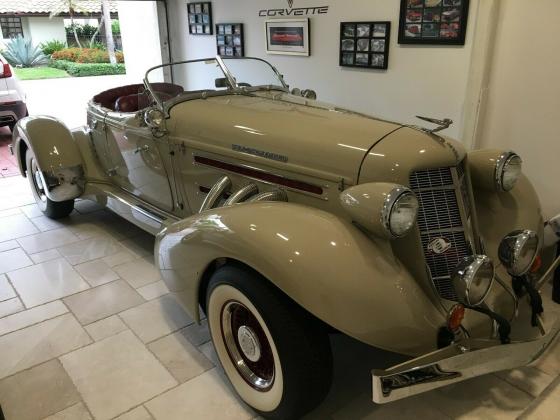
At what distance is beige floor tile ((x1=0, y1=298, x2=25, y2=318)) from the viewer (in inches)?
113

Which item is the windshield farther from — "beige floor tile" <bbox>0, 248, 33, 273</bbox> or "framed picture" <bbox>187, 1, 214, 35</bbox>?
"beige floor tile" <bbox>0, 248, 33, 273</bbox>

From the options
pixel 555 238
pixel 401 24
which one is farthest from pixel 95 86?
pixel 555 238

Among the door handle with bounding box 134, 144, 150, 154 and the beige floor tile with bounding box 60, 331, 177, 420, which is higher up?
the door handle with bounding box 134, 144, 150, 154

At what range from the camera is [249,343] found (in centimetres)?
201

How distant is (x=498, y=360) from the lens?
1.72m

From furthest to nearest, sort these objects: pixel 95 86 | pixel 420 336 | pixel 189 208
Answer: pixel 95 86, pixel 189 208, pixel 420 336

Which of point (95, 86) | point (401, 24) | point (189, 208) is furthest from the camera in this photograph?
point (95, 86)

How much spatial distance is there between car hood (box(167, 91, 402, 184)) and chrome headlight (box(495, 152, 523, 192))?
0.58 metres

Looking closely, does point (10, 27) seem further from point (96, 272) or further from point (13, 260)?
point (96, 272)

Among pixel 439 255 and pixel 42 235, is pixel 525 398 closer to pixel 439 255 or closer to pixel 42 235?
pixel 439 255

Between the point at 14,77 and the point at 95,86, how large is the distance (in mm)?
5197

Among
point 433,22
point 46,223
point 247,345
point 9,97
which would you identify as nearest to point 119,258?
point 46,223

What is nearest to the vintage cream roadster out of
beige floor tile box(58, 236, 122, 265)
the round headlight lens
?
the round headlight lens

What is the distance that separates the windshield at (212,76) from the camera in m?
3.19
